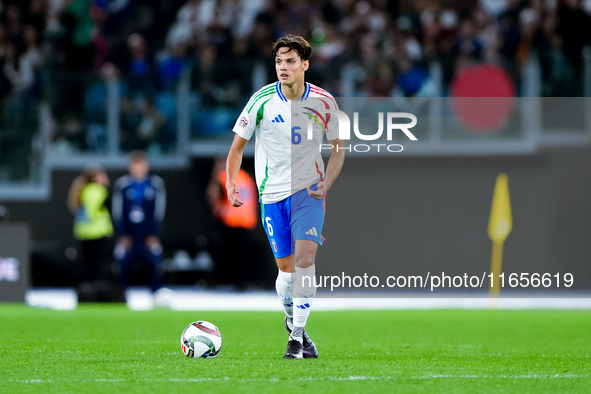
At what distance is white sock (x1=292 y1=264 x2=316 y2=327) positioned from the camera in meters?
6.68

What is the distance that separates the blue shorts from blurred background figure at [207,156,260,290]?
27.8 feet

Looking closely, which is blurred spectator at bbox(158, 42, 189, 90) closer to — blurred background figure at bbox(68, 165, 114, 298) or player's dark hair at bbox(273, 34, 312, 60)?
blurred background figure at bbox(68, 165, 114, 298)

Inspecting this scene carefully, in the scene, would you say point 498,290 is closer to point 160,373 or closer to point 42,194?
point 42,194

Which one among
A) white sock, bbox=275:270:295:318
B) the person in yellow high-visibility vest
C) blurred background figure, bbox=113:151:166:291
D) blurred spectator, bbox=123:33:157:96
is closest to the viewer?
white sock, bbox=275:270:295:318

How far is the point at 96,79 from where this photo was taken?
16.6 metres

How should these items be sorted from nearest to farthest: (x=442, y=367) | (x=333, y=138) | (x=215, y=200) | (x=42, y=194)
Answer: (x=442, y=367) < (x=333, y=138) < (x=215, y=200) < (x=42, y=194)

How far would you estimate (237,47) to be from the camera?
17000 millimetres

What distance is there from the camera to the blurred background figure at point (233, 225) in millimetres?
15664

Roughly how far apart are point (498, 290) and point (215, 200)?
4946mm

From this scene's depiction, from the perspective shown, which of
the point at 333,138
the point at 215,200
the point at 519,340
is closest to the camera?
the point at 333,138

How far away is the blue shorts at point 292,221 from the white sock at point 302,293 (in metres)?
0.23

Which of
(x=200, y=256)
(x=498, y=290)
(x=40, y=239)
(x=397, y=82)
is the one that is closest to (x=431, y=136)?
(x=397, y=82)

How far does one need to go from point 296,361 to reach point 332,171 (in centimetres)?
133

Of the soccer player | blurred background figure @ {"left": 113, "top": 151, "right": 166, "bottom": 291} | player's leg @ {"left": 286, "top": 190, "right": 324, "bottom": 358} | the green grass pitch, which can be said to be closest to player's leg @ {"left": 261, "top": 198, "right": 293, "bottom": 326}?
the soccer player
